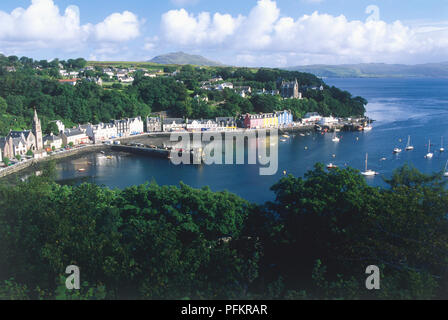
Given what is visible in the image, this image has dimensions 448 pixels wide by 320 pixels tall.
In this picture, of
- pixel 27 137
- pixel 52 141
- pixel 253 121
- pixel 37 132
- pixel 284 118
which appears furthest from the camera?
pixel 284 118

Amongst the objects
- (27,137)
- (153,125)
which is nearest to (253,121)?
(153,125)

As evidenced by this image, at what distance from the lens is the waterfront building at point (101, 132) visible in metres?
22.3

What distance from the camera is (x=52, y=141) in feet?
65.9

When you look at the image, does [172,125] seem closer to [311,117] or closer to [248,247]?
[311,117]

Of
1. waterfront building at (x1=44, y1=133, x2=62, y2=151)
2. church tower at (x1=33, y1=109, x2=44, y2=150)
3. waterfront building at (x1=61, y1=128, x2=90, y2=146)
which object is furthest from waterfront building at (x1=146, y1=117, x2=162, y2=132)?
church tower at (x1=33, y1=109, x2=44, y2=150)

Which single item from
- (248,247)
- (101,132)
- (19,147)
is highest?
(101,132)

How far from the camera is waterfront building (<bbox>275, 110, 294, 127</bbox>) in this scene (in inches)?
1158

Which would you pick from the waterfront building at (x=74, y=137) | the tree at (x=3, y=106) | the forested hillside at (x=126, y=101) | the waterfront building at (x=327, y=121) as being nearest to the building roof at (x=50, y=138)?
the waterfront building at (x=74, y=137)

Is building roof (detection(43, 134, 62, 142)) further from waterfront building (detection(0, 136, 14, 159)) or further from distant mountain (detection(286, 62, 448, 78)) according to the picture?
distant mountain (detection(286, 62, 448, 78))

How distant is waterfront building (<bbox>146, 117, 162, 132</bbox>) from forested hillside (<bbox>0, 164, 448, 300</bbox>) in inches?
771

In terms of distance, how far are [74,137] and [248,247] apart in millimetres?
17859

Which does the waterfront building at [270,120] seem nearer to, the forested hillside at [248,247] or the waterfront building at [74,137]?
the waterfront building at [74,137]
